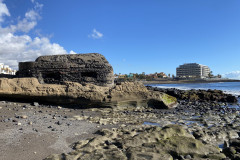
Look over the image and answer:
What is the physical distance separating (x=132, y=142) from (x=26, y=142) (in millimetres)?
2602

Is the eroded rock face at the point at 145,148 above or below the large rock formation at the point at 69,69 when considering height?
below

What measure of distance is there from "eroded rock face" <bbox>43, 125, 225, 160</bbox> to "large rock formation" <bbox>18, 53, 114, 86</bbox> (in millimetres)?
5239

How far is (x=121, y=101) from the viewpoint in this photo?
968cm

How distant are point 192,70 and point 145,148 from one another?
470ft

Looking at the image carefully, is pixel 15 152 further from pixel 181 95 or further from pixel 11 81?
pixel 181 95

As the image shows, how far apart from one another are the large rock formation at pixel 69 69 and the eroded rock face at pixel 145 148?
206 inches

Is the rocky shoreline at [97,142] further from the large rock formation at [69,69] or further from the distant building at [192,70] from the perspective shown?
the distant building at [192,70]

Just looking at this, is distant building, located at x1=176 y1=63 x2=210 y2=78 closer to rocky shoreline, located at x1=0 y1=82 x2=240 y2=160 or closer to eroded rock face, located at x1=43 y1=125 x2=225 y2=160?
rocky shoreline, located at x1=0 y1=82 x2=240 y2=160

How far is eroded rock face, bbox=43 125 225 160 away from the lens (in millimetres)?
3520

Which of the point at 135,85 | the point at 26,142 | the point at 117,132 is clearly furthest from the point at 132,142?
the point at 135,85

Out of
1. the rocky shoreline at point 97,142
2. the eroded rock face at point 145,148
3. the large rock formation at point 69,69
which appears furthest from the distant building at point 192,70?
the eroded rock face at point 145,148

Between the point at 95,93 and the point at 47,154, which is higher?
the point at 95,93

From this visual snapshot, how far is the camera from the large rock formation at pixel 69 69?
9680mm

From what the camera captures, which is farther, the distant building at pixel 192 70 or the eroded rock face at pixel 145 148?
the distant building at pixel 192 70
